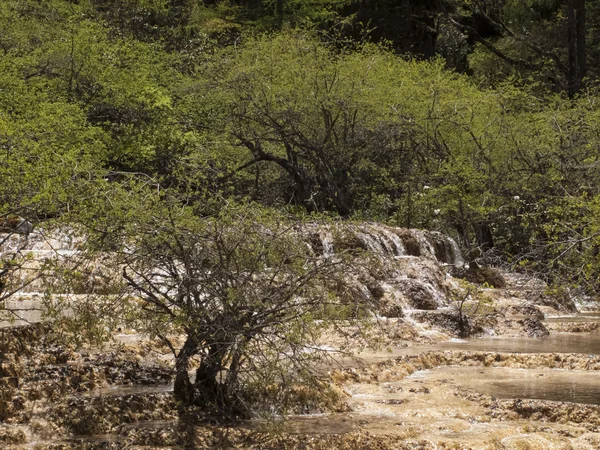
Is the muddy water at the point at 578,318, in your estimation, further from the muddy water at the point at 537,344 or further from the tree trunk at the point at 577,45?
the tree trunk at the point at 577,45

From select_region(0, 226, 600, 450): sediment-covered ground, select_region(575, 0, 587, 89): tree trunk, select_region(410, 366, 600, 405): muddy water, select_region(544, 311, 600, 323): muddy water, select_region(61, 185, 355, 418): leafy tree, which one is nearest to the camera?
select_region(0, 226, 600, 450): sediment-covered ground

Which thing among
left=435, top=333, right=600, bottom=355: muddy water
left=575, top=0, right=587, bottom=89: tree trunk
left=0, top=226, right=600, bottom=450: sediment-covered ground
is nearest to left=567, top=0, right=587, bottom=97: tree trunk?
left=575, top=0, right=587, bottom=89: tree trunk

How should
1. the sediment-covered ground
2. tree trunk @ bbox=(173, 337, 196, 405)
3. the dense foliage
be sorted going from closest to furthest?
the sediment-covered ground, tree trunk @ bbox=(173, 337, 196, 405), the dense foliage

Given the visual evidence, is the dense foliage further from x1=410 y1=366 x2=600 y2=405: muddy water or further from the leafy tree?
the leafy tree

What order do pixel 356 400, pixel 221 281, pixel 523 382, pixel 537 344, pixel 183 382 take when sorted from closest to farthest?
1. pixel 221 281
2. pixel 183 382
3. pixel 356 400
4. pixel 523 382
5. pixel 537 344

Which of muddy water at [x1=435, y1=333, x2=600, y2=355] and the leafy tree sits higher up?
the leafy tree

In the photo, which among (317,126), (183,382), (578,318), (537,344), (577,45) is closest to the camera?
(183,382)

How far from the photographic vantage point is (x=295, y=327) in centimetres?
914

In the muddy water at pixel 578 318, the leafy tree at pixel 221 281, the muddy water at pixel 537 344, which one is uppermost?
the leafy tree at pixel 221 281

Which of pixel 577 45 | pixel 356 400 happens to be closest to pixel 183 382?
pixel 356 400

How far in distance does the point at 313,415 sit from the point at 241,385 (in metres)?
0.96

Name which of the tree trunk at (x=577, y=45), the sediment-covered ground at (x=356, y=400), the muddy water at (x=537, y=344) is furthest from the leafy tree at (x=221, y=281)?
the tree trunk at (x=577, y=45)

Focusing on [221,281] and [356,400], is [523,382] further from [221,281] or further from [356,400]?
[221,281]

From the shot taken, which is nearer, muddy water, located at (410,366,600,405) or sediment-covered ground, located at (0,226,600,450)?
sediment-covered ground, located at (0,226,600,450)
